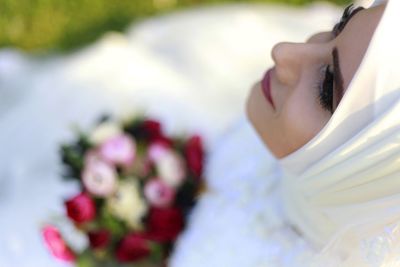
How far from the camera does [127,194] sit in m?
1.75

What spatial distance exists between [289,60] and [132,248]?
62cm

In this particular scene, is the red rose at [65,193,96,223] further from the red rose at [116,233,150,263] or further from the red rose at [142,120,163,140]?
the red rose at [142,120,163,140]

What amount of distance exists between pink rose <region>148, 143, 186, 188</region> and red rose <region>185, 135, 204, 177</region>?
0.04m

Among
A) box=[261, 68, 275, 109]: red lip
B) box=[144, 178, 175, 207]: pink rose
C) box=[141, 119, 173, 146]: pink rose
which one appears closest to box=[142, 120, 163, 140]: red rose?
box=[141, 119, 173, 146]: pink rose

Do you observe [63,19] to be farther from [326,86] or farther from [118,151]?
[326,86]

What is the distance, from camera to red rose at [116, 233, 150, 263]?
1737 millimetres

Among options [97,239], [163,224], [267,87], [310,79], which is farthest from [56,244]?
[310,79]

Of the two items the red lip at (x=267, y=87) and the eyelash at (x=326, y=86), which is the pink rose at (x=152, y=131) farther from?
the eyelash at (x=326, y=86)

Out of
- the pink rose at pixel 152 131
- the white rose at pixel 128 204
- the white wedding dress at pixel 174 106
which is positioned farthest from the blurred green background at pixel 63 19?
the white rose at pixel 128 204

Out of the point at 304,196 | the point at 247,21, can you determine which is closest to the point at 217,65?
the point at 247,21

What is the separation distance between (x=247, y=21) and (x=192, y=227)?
111 cm

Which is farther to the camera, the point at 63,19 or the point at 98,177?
the point at 63,19

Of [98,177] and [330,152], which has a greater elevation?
[330,152]

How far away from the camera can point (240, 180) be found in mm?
1750
